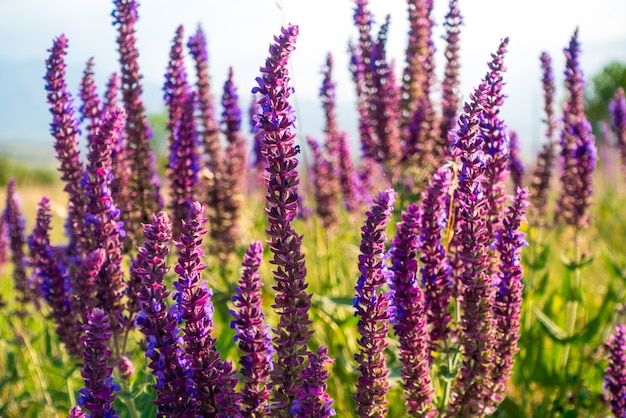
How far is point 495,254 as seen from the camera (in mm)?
2502

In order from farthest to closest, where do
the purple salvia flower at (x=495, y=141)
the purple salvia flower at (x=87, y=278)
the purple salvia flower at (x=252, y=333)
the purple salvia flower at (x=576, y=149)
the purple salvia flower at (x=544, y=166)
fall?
the purple salvia flower at (x=544, y=166) → the purple salvia flower at (x=576, y=149) → the purple salvia flower at (x=87, y=278) → the purple salvia flower at (x=495, y=141) → the purple salvia flower at (x=252, y=333)

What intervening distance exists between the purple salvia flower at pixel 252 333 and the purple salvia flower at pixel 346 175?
3.27m

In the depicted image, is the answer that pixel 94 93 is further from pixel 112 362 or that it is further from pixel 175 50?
pixel 112 362

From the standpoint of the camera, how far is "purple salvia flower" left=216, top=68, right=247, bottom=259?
164 inches

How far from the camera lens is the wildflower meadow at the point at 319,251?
1.72 m

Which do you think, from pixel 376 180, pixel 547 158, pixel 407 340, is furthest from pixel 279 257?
pixel 376 180

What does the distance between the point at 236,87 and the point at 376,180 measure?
2.11 m

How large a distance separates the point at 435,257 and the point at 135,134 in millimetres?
1751

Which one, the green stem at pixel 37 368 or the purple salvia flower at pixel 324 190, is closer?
the green stem at pixel 37 368

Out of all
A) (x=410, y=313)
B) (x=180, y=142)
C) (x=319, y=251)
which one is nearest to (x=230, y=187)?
(x=180, y=142)

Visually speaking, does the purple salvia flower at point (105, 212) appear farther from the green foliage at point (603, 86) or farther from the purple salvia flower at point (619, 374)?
the green foliage at point (603, 86)

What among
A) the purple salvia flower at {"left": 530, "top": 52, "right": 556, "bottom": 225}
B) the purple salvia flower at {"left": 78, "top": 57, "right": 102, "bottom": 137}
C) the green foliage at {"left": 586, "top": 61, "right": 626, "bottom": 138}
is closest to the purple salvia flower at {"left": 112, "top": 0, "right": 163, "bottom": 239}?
the purple salvia flower at {"left": 78, "top": 57, "right": 102, "bottom": 137}

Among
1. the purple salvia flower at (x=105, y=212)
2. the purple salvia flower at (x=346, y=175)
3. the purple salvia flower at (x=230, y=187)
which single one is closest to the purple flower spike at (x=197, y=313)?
the purple salvia flower at (x=105, y=212)

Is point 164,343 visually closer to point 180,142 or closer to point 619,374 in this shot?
point 180,142
